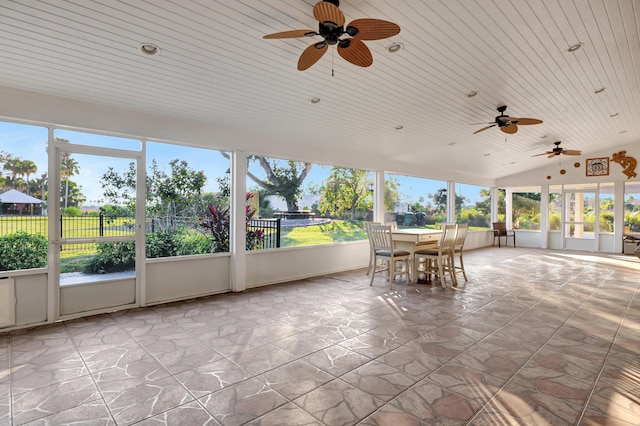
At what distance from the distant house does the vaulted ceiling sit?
1085 mm

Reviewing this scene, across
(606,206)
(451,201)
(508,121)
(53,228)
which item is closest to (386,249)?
(508,121)

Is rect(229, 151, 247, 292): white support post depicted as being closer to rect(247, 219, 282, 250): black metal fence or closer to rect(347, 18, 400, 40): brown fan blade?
rect(247, 219, 282, 250): black metal fence

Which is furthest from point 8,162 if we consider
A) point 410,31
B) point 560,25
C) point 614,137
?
point 614,137

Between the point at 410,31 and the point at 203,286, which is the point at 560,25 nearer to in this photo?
the point at 410,31

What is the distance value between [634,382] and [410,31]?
3272 millimetres

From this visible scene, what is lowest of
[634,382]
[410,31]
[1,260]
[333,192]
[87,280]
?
[634,382]

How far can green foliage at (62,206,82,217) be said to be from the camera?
12.6 feet

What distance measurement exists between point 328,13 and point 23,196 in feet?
11.8

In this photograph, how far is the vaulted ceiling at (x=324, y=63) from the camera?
2689 millimetres

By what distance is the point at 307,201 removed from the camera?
247 inches

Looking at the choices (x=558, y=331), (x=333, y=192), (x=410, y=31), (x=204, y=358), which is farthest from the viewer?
(x=333, y=192)

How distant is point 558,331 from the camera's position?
3.43 meters

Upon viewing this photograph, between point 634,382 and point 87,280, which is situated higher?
point 87,280

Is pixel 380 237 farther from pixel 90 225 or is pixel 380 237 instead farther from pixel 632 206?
pixel 632 206
